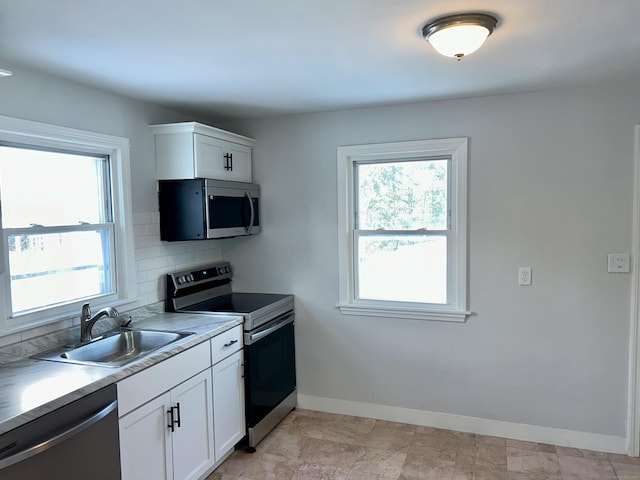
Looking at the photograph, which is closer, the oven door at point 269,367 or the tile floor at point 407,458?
the tile floor at point 407,458

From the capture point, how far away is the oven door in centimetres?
302

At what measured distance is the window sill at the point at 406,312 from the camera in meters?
3.18

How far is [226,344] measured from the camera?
111 inches

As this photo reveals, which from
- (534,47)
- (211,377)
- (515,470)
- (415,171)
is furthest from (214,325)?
(534,47)

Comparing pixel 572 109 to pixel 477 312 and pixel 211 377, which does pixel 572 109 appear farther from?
pixel 211 377

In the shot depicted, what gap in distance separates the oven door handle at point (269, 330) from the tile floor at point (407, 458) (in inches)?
28.9

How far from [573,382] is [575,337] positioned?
0.99ft

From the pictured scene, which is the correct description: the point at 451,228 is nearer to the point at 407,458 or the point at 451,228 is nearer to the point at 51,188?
the point at 407,458

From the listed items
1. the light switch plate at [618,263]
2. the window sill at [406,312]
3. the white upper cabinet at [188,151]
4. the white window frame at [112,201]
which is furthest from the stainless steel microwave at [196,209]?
the light switch plate at [618,263]

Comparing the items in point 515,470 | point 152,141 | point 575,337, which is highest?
point 152,141

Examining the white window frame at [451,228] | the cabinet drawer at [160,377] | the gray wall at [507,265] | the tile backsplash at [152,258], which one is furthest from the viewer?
the white window frame at [451,228]

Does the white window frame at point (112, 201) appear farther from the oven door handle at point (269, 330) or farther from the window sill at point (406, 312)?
the window sill at point (406, 312)

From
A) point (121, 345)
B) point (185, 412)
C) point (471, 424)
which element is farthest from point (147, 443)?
point (471, 424)

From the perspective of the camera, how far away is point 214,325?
110 inches
